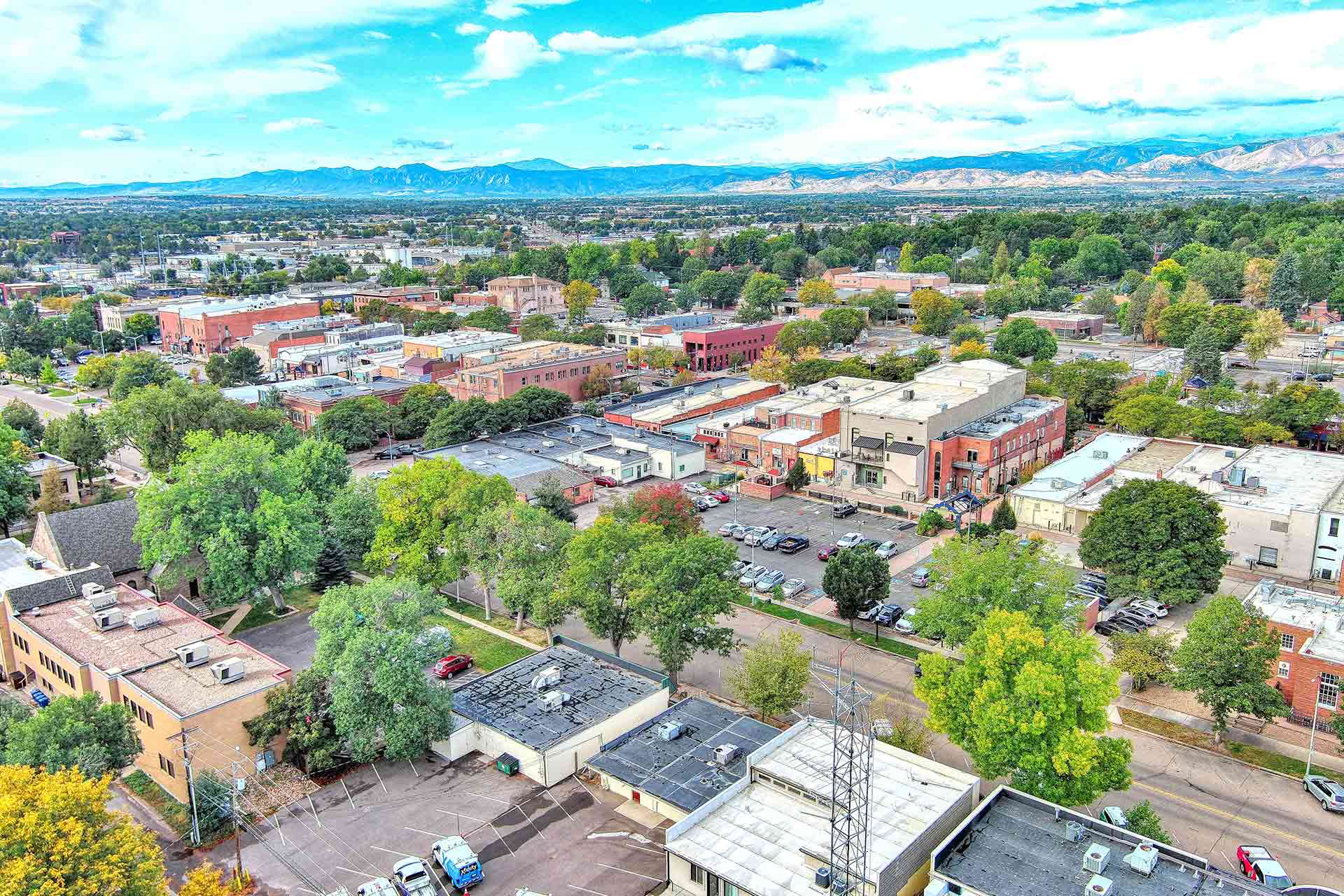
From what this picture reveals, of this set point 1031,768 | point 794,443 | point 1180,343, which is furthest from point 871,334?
point 1031,768

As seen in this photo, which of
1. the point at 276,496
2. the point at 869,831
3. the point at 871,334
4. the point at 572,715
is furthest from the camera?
the point at 871,334

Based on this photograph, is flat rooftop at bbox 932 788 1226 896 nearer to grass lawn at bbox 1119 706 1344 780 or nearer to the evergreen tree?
grass lawn at bbox 1119 706 1344 780

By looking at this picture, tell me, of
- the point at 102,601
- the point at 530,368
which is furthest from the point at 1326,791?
the point at 530,368

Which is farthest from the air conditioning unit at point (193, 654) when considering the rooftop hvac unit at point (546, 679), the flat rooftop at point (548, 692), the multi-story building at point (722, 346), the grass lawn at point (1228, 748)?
the multi-story building at point (722, 346)

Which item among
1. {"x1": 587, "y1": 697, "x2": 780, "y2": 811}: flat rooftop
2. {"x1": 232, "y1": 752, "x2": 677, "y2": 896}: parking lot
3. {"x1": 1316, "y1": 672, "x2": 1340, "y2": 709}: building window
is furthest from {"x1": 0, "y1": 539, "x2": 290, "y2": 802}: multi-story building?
{"x1": 1316, "y1": 672, "x2": 1340, "y2": 709}: building window

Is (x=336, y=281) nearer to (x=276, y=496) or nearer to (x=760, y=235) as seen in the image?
(x=760, y=235)

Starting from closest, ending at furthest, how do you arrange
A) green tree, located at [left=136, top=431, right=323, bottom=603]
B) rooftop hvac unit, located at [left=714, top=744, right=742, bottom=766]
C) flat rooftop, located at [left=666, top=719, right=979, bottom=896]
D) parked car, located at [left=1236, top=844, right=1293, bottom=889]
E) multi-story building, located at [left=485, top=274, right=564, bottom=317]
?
1. flat rooftop, located at [left=666, top=719, right=979, bottom=896]
2. parked car, located at [left=1236, top=844, right=1293, bottom=889]
3. rooftop hvac unit, located at [left=714, top=744, right=742, bottom=766]
4. green tree, located at [left=136, top=431, right=323, bottom=603]
5. multi-story building, located at [left=485, top=274, right=564, bottom=317]
